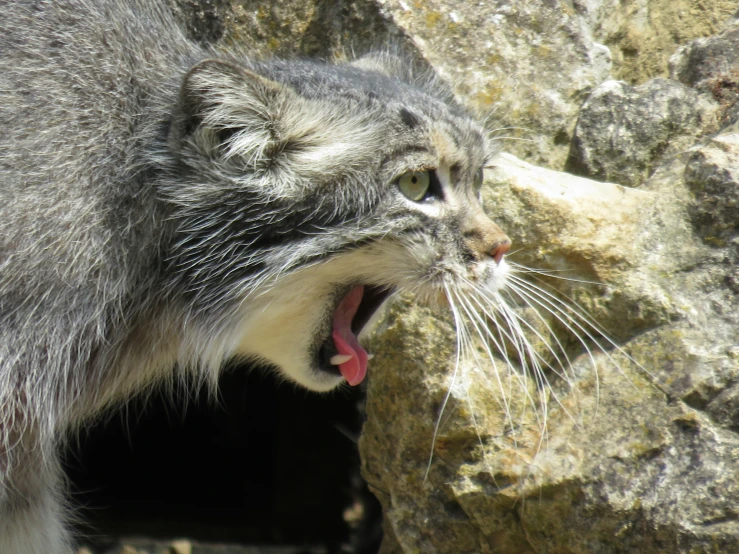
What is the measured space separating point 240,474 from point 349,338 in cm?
303

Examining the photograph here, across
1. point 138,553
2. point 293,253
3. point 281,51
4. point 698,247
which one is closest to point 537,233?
point 698,247

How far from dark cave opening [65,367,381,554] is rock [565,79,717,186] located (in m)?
2.06

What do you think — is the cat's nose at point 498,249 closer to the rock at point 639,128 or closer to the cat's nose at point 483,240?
the cat's nose at point 483,240

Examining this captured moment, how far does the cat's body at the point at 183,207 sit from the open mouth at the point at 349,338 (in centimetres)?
1

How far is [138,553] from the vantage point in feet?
17.4

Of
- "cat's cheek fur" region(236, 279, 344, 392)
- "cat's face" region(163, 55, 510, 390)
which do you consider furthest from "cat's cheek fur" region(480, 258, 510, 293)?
"cat's cheek fur" region(236, 279, 344, 392)

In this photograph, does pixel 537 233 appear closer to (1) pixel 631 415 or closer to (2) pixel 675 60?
(1) pixel 631 415

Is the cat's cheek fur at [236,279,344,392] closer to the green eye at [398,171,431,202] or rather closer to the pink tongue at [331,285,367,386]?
the pink tongue at [331,285,367,386]

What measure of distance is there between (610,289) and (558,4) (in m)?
1.54

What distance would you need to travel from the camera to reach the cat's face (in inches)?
115

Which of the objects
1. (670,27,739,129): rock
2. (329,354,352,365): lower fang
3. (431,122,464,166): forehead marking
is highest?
(670,27,739,129): rock

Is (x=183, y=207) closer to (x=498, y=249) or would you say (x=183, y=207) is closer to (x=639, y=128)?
(x=498, y=249)

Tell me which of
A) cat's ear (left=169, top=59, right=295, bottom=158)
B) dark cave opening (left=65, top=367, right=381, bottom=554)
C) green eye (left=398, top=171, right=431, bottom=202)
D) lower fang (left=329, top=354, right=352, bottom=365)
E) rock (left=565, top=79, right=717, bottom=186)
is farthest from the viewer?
dark cave opening (left=65, top=367, right=381, bottom=554)

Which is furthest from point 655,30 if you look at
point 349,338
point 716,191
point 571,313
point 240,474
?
point 240,474
